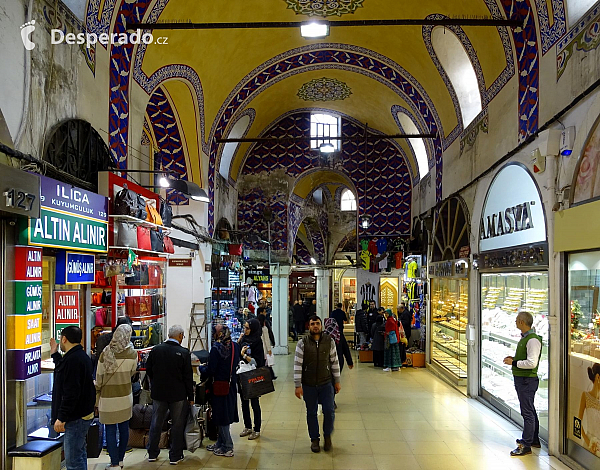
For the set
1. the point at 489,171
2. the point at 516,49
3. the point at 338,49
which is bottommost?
the point at 489,171

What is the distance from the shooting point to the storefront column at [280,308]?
43.7 ft

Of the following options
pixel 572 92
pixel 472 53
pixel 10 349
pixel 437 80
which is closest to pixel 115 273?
pixel 10 349

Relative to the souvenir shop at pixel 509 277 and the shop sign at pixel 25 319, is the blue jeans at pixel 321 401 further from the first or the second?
the shop sign at pixel 25 319

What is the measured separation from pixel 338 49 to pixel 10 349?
8.90m

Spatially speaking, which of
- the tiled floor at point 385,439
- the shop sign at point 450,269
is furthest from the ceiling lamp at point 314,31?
the tiled floor at point 385,439

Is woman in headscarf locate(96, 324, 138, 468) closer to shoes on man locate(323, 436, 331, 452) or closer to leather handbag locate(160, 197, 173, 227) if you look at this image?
shoes on man locate(323, 436, 331, 452)

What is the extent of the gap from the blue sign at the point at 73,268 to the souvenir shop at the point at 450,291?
5833mm

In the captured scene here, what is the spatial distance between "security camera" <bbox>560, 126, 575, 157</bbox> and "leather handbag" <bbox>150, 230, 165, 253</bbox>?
505 cm

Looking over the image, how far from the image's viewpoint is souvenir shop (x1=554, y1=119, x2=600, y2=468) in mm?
4605

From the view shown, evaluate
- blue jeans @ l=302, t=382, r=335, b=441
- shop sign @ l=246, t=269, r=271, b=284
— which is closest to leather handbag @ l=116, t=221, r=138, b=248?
blue jeans @ l=302, t=382, r=335, b=441

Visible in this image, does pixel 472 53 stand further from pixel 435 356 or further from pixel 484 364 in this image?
pixel 435 356

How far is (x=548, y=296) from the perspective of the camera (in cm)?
558

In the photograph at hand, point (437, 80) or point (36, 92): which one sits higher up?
point (437, 80)

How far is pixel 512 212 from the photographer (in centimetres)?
667
